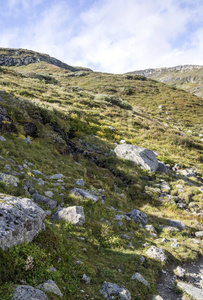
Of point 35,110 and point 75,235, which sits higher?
point 35,110

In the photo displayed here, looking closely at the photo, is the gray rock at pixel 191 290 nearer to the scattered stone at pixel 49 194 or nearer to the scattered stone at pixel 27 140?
the scattered stone at pixel 49 194

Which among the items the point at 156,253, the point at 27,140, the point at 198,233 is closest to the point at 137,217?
the point at 156,253

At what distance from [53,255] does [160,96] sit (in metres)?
77.1

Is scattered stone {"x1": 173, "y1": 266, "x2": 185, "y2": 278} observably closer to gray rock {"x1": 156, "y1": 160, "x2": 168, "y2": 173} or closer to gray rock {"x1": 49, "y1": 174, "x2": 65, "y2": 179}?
gray rock {"x1": 49, "y1": 174, "x2": 65, "y2": 179}

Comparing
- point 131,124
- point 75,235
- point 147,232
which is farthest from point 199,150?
point 75,235

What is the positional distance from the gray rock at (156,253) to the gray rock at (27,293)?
443 centimetres

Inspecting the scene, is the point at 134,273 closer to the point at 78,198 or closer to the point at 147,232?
the point at 147,232

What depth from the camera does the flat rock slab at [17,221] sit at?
329 centimetres

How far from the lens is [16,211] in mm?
3732

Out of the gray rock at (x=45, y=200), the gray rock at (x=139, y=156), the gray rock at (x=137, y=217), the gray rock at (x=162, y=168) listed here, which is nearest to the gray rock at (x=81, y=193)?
the gray rock at (x=45, y=200)

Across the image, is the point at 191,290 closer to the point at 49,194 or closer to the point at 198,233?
the point at 198,233

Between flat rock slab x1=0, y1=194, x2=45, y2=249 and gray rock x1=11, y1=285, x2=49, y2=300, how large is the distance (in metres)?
0.76

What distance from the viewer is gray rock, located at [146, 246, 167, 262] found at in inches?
240

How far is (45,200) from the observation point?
6488 mm
